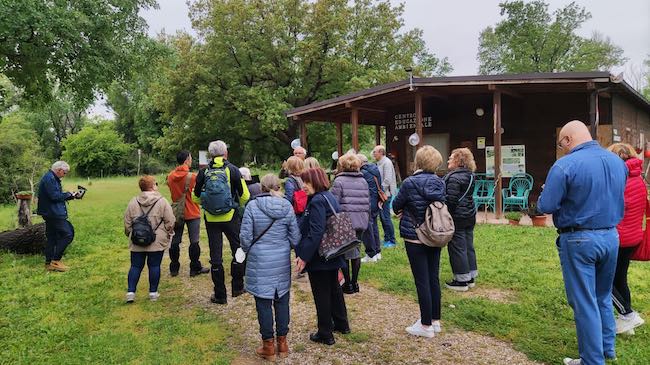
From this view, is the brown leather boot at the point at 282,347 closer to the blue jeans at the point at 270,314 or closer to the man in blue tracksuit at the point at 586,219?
the blue jeans at the point at 270,314

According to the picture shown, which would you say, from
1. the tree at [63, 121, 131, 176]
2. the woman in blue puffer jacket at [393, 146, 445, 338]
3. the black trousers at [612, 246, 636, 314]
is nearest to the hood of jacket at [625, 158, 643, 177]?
the black trousers at [612, 246, 636, 314]

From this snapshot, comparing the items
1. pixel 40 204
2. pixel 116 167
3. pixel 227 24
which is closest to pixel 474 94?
pixel 40 204

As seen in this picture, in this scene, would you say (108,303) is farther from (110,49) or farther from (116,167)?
(116,167)

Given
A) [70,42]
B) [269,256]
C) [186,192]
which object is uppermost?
[70,42]

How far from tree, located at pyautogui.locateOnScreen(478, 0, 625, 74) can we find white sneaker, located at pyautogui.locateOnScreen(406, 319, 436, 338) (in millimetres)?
35729

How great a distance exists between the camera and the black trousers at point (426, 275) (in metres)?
3.97

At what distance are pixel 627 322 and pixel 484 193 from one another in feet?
29.6

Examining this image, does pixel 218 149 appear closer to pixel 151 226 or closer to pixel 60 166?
pixel 151 226

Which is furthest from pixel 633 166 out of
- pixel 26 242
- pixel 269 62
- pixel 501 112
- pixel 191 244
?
pixel 269 62

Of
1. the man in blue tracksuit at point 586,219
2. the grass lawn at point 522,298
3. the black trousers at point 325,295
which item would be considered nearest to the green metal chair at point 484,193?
the grass lawn at point 522,298

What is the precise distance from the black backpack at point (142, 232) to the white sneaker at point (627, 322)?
177 inches

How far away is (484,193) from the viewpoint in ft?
41.8

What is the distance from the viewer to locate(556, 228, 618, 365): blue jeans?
300 cm

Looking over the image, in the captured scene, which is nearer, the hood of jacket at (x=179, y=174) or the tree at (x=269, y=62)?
the hood of jacket at (x=179, y=174)
